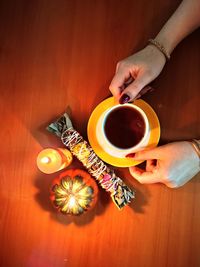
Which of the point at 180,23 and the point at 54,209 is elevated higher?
the point at 180,23

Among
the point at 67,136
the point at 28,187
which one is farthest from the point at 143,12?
the point at 28,187

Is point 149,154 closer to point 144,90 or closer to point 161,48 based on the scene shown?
point 144,90

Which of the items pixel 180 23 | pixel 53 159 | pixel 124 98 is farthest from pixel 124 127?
pixel 180 23

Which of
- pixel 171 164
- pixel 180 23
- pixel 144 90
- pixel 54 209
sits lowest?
pixel 54 209

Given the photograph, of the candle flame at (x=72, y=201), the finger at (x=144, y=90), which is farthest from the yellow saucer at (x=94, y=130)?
the candle flame at (x=72, y=201)

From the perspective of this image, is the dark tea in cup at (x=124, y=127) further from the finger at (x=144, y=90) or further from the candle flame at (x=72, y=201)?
the candle flame at (x=72, y=201)

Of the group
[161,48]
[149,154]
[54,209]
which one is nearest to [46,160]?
[54,209]

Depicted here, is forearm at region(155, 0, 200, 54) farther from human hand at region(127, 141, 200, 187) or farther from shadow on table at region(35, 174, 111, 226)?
shadow on table at region(35, 174, 111, 226)

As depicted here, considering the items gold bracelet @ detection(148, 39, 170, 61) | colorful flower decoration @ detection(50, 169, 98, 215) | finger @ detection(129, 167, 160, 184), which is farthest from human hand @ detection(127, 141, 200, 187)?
gold bracelet @ detection(148, 39, 170, 61)
